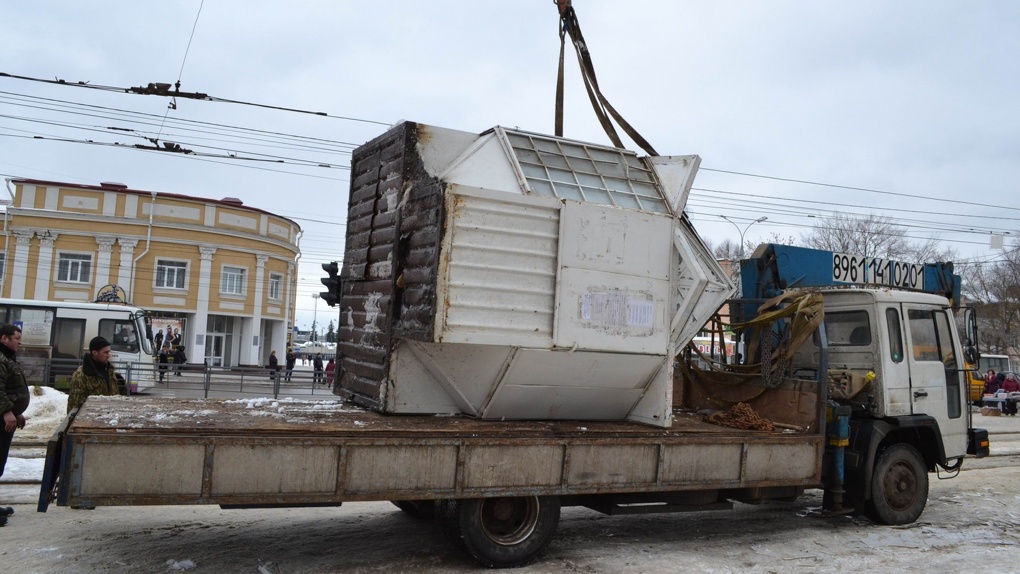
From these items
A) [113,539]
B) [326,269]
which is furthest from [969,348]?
[113,539]

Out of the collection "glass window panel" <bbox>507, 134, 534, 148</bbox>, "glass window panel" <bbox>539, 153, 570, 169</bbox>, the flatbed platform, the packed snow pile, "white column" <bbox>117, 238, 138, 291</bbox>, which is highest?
"white column" <bbox>117, 238, 138, 291</bbox>

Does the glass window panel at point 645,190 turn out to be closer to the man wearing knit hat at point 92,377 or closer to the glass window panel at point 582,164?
the glass window panel at point 582,164

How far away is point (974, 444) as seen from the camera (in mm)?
8555

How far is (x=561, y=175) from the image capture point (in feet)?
21.8

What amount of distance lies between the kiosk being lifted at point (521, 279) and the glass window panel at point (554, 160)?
2cm

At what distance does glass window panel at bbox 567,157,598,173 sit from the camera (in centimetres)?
691

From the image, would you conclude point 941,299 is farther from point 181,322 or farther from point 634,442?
point 181,322

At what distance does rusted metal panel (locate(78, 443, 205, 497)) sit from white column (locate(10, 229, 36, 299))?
32675 millimetres

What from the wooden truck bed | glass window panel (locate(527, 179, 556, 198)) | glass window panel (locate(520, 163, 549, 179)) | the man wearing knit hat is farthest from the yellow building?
glass window panel (locate(527, 179, 556, 198))

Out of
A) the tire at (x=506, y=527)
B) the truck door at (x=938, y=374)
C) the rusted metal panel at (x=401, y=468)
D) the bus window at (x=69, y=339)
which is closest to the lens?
the rusted metal panel at (x=401, y=468)

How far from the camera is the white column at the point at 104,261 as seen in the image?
106ft

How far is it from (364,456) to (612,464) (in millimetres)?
2086

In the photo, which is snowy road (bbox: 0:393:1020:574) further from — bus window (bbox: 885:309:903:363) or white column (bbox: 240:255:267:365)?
white column (bbox: 240:255:267:365)

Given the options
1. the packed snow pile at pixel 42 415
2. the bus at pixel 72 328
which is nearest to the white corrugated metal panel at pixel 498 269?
the packed snow pile at pixel 42 415
